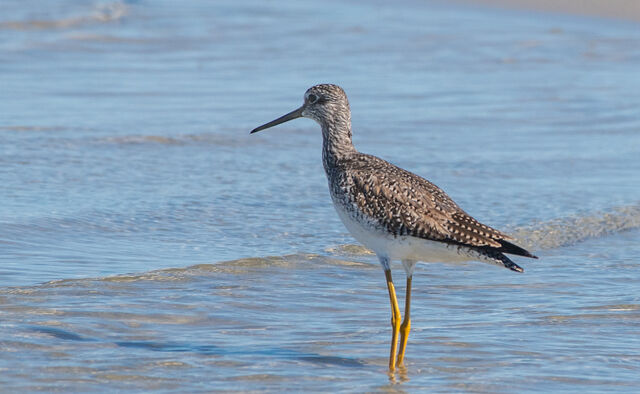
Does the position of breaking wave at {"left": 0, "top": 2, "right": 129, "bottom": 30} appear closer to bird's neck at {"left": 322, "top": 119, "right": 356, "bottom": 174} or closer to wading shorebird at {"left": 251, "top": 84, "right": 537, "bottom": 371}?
bird's neck at {"left": 322, "top": 119, "right": 356, "bottom": 174}

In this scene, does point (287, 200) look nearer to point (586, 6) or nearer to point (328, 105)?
point (328, 105)

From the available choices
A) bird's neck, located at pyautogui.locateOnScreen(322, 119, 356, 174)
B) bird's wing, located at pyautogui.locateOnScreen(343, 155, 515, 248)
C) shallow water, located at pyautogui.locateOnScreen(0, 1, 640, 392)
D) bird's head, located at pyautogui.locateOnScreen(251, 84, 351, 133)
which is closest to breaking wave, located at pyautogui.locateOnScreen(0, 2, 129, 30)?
shallow water, located at pyautogui.locateOnScreen(0, 1, 640, 392)

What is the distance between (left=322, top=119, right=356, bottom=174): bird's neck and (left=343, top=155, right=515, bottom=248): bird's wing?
0.28 meters

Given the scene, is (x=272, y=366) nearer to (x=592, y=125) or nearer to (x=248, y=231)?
(x=248, y=231)

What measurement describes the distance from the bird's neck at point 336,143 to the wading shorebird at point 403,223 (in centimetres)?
12

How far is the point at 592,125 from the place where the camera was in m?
12.7

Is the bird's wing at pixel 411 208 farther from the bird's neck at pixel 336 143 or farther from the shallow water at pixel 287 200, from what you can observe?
the shallow water at pixel 287 200

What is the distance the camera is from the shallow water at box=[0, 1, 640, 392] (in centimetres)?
618

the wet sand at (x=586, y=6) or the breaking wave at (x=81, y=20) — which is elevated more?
the wet sand at (x=586, y=6)

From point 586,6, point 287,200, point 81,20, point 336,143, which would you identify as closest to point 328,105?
point 336,143

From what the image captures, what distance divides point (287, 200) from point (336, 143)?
307 cm

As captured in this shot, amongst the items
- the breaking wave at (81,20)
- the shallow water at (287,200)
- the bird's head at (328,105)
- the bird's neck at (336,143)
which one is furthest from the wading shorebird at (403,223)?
the breaking wave at (81,20)

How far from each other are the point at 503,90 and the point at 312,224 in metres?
5.83

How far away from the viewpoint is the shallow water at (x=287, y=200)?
6184mm
